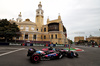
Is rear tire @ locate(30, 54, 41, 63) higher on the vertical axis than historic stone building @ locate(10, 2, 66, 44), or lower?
lower

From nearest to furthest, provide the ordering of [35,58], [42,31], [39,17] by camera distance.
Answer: [35,58] → [42,31] → [39,17]

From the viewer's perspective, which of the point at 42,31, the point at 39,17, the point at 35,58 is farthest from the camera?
the point at 39,17

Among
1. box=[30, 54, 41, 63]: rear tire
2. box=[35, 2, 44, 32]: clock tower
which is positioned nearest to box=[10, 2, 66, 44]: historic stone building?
box=[35, 2, 44, 32]: clock tower

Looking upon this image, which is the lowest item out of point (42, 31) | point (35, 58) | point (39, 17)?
point (35, 58)

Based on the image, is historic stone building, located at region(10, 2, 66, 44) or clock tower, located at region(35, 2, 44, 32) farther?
clock tower, located at region(35, 2, 44, 32)

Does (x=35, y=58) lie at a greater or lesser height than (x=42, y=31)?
lesser

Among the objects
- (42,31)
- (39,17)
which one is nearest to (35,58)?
(42,31)

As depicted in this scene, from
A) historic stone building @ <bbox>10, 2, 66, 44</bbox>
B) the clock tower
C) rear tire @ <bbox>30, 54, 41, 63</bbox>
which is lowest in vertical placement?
rear tire @ <bbox>30, 54, 41, 63</bbox>

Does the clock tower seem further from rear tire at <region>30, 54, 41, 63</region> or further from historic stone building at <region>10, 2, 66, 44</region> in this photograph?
rear tire at <region>30, 54, 41, 63</region>

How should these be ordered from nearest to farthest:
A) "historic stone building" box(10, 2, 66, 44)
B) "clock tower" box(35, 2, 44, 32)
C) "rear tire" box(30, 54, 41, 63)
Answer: "rear tire" box(30, 54, 41, 63) < "historic stone building" box(10, 2, 66, 44) < "clock tower" box(35, 2, 44, 32)

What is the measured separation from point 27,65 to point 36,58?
0.88 meters

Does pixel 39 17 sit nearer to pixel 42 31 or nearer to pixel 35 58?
pixel 42 31

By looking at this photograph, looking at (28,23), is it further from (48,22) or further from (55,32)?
(55,32)

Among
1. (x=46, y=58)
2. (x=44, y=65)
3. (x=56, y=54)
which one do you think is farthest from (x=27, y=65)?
(x=56, y=54)
